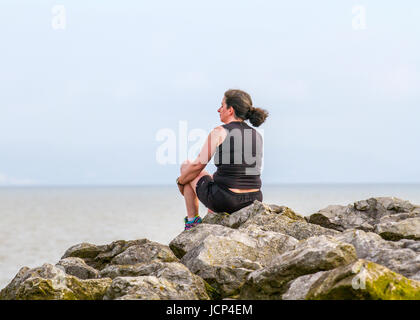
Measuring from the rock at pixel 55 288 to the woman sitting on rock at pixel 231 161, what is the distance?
330 cm

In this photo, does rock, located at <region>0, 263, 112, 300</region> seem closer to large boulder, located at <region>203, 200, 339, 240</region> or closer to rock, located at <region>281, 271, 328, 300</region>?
rock, located at <region>281, 271, 328, 300</region>

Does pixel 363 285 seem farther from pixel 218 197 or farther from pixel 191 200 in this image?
pixel 191 200

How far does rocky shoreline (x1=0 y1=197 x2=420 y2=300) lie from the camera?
425 centimetres

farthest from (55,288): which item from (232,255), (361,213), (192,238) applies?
(361,213)

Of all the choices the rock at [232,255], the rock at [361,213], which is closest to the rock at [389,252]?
the rock at [232,255]

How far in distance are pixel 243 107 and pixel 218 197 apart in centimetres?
148

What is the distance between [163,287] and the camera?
4.72 metres

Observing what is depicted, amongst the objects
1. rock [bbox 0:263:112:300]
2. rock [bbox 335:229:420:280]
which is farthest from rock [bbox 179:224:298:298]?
rock [bbox 0:263:112:300]

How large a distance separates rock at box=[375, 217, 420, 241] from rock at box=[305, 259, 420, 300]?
7.39 feet

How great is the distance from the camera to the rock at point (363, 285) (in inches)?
161
